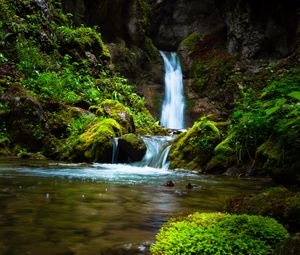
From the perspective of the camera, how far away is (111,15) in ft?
98.9

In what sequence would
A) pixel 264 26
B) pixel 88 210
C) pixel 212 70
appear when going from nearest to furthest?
pixel 88 210, pixel 264 26, pixel 212 70

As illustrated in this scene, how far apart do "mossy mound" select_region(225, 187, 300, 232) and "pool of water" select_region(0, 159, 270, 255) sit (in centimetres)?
79

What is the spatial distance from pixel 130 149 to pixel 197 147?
225 centimetres

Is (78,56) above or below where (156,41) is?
below

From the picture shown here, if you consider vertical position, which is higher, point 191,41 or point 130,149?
point 191,41

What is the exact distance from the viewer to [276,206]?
3930mm

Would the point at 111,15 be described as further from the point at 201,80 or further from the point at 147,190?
the point at 147,190

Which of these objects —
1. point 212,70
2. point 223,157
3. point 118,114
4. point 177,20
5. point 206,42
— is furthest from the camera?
point 177,20

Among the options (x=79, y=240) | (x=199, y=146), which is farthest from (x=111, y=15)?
(x=79, y=240)

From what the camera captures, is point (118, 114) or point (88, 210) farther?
point (118, 114)

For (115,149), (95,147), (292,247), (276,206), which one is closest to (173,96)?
(115,149)

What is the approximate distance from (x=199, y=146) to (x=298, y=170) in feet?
18.3

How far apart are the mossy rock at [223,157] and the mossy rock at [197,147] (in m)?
0.45

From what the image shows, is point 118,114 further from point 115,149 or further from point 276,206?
point 276,206
